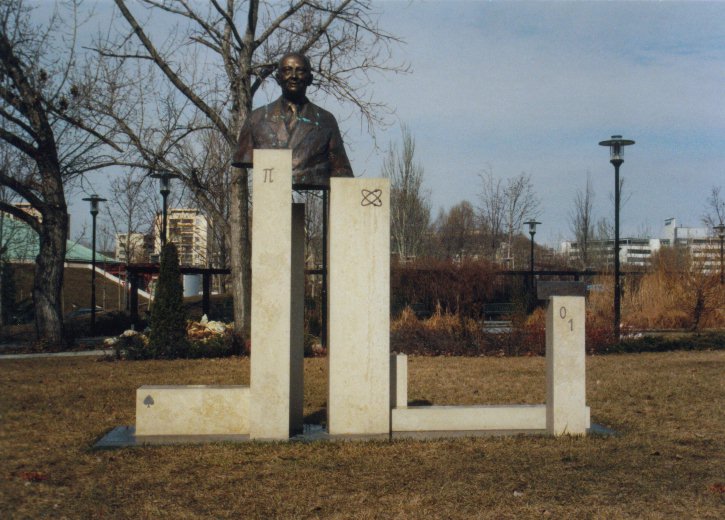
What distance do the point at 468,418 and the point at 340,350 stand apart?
151 cm

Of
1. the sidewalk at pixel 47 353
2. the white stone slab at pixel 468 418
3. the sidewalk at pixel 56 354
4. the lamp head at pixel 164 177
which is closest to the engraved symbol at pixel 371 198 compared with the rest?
the white stone slab at pixel 468 418

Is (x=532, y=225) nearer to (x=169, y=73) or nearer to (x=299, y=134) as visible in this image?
(x=169, y=73)

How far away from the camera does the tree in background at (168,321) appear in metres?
15.2

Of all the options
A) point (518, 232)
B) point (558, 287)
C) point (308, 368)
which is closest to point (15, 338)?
point (308, 368)

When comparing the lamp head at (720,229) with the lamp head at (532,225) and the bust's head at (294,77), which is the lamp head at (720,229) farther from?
the bust's head at (294,77)

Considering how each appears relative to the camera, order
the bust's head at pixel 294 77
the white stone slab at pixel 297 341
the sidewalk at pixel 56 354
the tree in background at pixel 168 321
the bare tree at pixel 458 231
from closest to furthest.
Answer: the white stone slab at pixel 297 341
the bust's head at pixel 294 77
the tree in background at pixel 168 321
the sidewalk at pixel 56 354
the bare tree at pixel 458 231

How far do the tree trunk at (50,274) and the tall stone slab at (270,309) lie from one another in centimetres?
1219

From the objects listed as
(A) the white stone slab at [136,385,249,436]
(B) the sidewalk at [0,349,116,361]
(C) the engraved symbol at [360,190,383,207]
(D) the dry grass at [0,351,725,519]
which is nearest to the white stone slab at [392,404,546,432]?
(D) the dry grass at [0,351,725,519]

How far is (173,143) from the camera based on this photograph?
59.5 ft

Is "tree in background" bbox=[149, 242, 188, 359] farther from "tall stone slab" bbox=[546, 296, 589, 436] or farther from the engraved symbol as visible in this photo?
"tall stone slab" bbox=[546, 296, 589, 436]

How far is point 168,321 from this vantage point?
50.5 ft

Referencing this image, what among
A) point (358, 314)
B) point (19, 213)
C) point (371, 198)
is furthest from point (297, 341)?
point (19, 213)

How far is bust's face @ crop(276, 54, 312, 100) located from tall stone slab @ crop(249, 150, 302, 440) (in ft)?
3.87

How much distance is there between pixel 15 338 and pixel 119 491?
58.0ft
